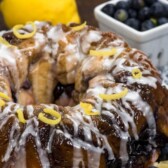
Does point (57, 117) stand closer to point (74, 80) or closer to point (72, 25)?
point (74, 80)

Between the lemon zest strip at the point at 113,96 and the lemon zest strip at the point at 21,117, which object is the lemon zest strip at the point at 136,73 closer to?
the lemon zest strip at the point at 113,96

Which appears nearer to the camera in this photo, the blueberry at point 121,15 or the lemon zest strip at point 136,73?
the lemon zest strip at point 136,73

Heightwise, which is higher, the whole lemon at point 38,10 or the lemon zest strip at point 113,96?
the lemon zest strip at point 113,96

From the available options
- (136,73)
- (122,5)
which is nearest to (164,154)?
(136,73)

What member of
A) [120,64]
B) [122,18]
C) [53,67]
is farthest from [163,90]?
[122,18]

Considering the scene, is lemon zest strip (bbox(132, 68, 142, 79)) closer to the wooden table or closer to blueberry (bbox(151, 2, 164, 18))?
blueberry (bbox(151, 2, 164, 18))

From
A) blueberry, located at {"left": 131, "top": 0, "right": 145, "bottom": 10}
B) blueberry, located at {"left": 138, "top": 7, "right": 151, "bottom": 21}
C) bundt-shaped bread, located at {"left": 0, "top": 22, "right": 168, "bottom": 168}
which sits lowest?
blueberry, located at {"left": 138, "top": 7, "right": 151, "bottom": 21}

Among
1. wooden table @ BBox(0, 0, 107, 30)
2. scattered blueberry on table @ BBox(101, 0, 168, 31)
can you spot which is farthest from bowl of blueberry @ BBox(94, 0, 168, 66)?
wooden table @ BBox(0, 0, 107, 30)

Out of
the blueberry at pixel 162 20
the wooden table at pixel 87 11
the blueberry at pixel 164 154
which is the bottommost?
the wooden table at pixel 87 11

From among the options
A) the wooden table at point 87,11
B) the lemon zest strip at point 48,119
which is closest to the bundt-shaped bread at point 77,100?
the lemon zest strip at point 48,119
